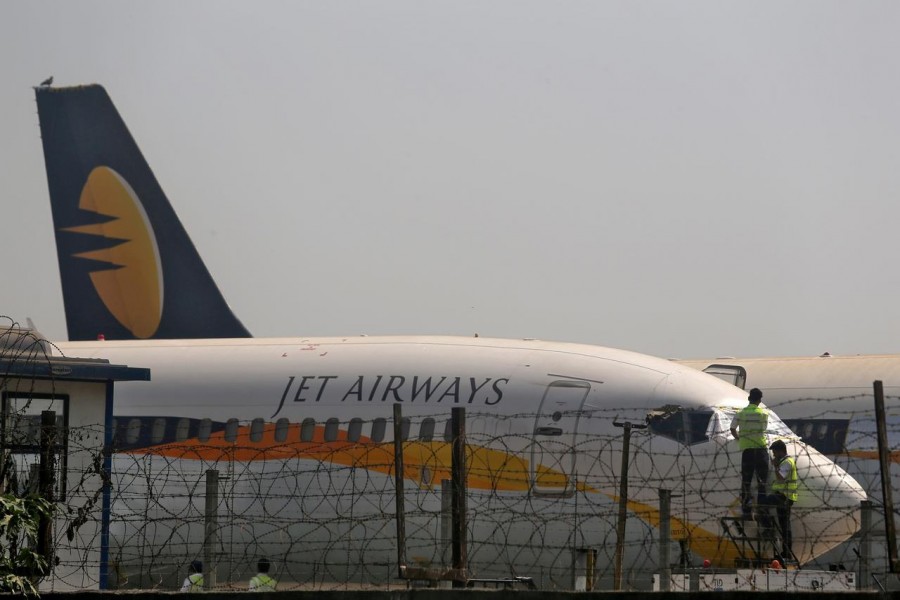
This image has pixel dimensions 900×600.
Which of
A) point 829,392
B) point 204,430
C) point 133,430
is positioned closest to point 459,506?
point 204,430

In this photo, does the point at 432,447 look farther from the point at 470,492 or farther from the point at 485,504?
the point at 485,504

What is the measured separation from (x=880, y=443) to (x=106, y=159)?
24.5 meters

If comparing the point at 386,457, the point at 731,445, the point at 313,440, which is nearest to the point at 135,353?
the point at 313,440

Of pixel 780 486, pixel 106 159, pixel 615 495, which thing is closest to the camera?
pixel 780 486

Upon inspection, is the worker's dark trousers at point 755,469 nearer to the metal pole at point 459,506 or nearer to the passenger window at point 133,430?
the metal pole at point 459,506

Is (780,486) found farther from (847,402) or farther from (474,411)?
(847,402)

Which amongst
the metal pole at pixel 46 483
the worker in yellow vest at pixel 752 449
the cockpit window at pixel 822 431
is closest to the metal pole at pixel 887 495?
the worker in yellow vest at pixel 752 449

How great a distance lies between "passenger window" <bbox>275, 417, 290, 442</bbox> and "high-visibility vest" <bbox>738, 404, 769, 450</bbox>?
649 cm

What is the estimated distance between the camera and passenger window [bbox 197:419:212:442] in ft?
67.8

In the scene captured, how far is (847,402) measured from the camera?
938 inches

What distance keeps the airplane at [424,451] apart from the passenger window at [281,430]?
0.07ft

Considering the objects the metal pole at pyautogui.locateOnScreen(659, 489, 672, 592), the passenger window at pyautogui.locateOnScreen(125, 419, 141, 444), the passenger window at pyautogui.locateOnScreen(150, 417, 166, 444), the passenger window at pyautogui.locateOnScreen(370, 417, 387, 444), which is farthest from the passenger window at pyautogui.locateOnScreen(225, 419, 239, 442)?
the metal pole at pyautogui.locateOnScreen(659, 489, 672, 592)

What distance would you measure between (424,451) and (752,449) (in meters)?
4.45

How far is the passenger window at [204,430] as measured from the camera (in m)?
20.7
